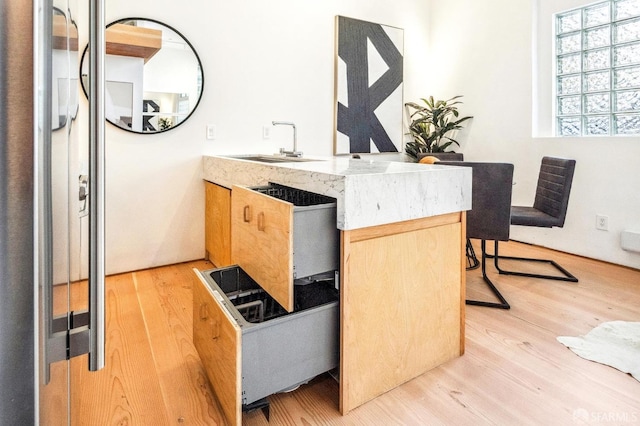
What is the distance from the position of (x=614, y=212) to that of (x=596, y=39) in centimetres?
139

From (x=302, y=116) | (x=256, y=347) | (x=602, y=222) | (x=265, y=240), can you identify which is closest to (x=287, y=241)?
(x=265, y=240)

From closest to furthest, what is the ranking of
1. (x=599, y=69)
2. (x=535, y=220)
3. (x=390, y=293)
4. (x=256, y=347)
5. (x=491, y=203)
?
(x=256, y=347), (x=390, y=293), (x=491, y=203), (x=535, y=220), (x=599, y=69)

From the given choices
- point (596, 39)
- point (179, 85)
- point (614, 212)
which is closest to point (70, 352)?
point (179, 85)

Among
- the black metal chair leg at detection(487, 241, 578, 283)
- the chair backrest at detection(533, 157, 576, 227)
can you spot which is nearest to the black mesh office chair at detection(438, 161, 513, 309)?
the black metal chair leg at detection(487, 241, 578, 283)

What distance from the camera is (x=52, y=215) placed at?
18.8 inches

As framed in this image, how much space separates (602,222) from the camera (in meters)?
3.06

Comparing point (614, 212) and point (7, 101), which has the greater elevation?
point (7, 101)

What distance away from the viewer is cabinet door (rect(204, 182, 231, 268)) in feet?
8.50

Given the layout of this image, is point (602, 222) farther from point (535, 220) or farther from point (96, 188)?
point (96, 188)

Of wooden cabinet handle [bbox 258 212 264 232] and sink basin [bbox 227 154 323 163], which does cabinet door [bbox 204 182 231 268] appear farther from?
wooden cabinet handle [bbox 258 212 264 232]

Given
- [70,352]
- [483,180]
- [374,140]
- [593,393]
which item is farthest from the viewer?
[374,140]

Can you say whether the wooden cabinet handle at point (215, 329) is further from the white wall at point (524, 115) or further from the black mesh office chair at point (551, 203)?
the white wall at point (524, 115)

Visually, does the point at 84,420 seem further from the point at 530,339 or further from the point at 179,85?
the point at 179,85

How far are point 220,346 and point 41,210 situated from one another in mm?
919
